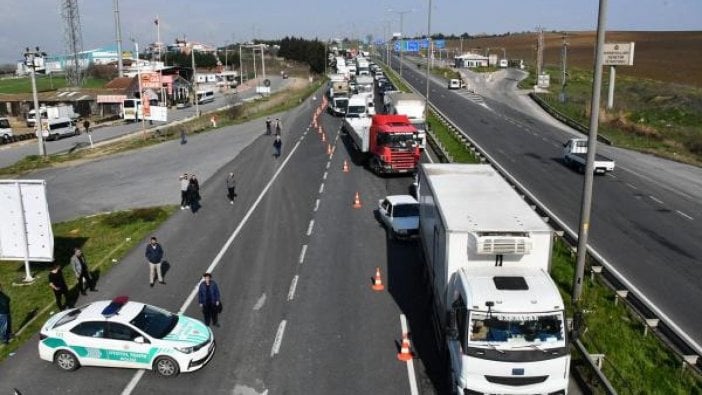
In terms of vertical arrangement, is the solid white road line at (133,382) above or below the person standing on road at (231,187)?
below

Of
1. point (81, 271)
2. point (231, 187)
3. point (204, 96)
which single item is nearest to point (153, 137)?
point (231, 187)

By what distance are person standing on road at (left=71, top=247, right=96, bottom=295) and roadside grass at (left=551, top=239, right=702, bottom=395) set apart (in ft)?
47.8

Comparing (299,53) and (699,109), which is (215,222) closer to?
(699,109)

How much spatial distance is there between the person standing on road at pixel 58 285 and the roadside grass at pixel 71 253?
1.59 feet


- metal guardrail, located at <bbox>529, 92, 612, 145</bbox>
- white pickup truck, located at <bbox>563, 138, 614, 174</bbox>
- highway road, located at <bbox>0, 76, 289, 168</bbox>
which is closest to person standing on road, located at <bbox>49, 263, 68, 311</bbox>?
white pickup truck, located at <bbox>563, 138, 614, 174</bbox>

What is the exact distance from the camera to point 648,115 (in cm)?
6981

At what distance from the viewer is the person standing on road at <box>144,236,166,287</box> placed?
19.4 m

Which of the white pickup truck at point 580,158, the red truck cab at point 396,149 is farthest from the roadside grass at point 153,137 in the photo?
the white pickup truck at point 580,158

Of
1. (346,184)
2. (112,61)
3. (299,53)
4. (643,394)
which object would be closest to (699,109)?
(346,184)

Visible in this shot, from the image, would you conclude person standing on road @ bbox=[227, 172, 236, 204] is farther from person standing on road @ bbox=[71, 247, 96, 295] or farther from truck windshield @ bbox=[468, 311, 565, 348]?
truck windshield @ bbox=[468, 311, 565, 348]

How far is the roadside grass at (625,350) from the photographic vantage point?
512 inches

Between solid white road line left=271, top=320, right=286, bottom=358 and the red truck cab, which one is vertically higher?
the red truck cab

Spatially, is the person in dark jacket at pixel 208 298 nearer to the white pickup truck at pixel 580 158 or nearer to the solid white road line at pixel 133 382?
the solid white road line at pixel 133 382

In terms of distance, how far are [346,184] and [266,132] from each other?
23548 millimetres
